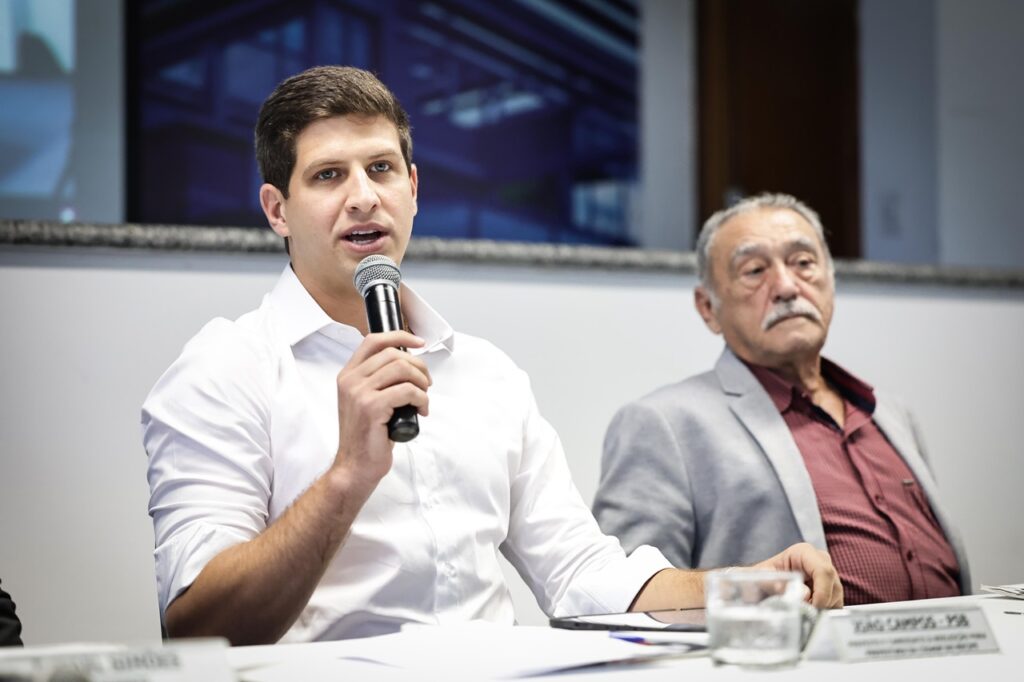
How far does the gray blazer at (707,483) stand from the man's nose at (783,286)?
190 mm

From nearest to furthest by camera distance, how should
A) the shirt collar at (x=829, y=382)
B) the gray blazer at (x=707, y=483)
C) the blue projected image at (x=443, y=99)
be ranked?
1. the gray blazer at (x=707, y=483)
2. the shirt collar at (x=829, y=382)
3. the blue projected image at (x=443, y=99)

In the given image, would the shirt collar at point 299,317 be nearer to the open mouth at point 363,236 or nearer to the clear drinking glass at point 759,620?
the open mouth at point 363,236

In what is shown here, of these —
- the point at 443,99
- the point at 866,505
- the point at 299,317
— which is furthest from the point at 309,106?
the point at 443,99

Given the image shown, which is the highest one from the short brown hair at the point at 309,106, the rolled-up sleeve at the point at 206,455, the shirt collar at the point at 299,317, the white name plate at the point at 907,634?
the short brown hair at the point at 309,106

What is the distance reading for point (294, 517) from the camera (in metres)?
1.17

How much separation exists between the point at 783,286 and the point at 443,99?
5.92 feet

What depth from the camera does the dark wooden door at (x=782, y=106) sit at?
3.68 metres

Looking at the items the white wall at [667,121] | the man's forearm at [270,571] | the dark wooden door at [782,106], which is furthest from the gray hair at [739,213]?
the white wall at [667,121]

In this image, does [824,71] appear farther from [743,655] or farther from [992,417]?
[743,655]

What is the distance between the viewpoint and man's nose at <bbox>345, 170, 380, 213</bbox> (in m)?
1.37

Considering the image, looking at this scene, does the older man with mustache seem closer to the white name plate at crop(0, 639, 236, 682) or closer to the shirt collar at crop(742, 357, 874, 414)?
the shirt collar at crop(742, 357, 874, 414)

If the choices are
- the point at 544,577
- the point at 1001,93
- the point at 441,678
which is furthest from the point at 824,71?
the point at 441,678

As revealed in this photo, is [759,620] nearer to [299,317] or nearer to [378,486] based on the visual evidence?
[378,486]

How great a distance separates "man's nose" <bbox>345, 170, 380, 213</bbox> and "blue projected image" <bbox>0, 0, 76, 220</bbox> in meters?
1.73
